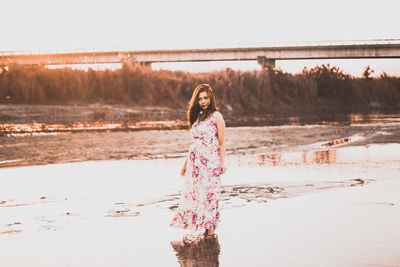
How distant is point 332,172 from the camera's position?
11781 mm

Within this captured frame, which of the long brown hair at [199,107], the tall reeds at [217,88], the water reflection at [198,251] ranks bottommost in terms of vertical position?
the water reflection at [198,251]

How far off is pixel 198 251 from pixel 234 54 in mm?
75625

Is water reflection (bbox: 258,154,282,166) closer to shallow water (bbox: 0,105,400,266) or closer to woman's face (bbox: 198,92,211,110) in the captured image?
shallow water (bbox: 0,105,400,266)

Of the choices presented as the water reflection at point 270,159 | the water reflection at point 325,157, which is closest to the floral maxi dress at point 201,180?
the water reflection at point 270,159

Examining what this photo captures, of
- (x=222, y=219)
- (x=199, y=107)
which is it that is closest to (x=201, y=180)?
(x=222, y=219)

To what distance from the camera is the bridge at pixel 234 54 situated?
75625 millimetres

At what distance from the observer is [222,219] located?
24.4 feet

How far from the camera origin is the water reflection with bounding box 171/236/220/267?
18.3 feet

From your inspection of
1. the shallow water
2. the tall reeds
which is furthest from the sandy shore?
the tall reeds

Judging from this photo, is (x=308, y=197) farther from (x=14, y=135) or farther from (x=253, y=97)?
(x=253, y=97)

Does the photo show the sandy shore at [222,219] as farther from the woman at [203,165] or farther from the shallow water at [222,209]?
the woman at [203,165]

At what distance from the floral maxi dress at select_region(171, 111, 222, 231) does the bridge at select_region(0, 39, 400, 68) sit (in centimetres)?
6884

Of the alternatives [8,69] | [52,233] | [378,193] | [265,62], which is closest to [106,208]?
[52,233]

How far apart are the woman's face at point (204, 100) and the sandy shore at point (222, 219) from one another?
1488mm
